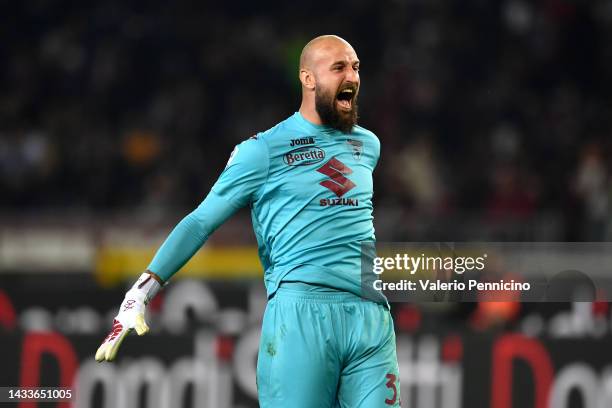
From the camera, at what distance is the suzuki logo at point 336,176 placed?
4.38 metres

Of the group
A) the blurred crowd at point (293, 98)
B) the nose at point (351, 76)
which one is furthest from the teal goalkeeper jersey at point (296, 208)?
the blurred crowd at point (293, 98)

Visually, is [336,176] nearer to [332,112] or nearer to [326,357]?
[332,112]

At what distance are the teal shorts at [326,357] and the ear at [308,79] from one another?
2.51 feet

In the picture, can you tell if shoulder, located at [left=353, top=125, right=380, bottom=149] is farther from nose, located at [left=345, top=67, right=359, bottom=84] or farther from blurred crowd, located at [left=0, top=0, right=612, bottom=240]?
blurred crowd, located at [left=0, top=0, right=612, bottom=240]

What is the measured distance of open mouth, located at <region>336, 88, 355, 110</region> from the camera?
4.38 m

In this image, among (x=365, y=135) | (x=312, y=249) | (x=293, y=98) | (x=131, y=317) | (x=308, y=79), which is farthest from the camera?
(x=293, y=98)

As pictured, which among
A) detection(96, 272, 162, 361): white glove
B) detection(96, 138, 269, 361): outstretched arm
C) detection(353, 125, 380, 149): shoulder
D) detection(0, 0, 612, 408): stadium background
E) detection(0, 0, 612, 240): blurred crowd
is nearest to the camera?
detection(96, 272, 162, 361): white glove

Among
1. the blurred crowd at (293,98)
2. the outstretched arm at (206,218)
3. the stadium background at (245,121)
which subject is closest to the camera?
the outstretched arm at (206,218)

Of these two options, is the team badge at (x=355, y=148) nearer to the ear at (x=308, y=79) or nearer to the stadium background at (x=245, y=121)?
the ear at (x=308, y=79)

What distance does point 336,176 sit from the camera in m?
4.39

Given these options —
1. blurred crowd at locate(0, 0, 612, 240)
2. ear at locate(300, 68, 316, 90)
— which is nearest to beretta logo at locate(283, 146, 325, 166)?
ear at locate(300, 68, 316, 90)

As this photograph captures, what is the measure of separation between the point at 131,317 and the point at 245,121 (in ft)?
31.8

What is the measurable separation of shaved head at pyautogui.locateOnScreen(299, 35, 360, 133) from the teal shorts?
2.16ft

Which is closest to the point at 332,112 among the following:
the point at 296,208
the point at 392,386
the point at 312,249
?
the point at 296,208
